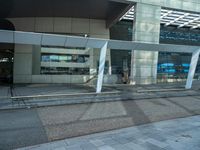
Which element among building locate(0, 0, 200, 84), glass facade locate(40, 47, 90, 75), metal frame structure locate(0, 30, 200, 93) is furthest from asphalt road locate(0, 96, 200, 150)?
glass facade locate(40, 47, 90, 75)

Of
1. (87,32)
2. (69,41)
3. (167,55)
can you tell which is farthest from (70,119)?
(167,55)

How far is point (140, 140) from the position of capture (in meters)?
5.56

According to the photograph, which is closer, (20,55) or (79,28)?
(20,55)

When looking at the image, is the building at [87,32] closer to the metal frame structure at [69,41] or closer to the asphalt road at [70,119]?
the metal frame structure at [69,41]

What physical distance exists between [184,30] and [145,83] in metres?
15.8

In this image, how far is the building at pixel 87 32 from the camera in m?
19.5

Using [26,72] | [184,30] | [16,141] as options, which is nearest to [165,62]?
[184,30]

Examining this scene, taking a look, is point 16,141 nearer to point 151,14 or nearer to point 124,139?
point 124,139

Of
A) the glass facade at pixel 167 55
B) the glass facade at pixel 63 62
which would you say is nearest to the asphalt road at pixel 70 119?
the glass facade at pixel 63 62

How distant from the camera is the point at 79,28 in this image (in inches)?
951

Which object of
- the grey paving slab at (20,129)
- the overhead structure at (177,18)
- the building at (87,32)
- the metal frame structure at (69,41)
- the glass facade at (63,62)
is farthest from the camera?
the overhead structure at (177,18)

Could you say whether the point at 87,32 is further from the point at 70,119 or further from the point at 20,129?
the point at 20,129

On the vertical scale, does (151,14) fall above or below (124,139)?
above

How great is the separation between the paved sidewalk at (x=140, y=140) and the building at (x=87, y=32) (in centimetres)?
1314
